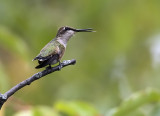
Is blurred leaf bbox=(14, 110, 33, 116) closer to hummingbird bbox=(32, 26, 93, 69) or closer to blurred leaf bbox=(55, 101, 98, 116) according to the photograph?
blurred leaf bbox=(55, 101, 98, 116)

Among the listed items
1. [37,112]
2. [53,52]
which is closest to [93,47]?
[37,112]

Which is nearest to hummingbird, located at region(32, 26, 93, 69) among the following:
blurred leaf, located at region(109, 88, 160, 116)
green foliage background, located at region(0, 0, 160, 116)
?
blurred leaf, located at region(109, 88, 160, 116)

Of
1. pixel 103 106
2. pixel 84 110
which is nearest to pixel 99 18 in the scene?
pixel 103 106

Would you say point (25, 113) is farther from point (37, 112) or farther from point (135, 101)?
point (135, 101)

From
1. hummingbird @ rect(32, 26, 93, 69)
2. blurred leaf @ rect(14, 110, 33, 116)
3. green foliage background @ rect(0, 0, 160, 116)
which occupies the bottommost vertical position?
hummingbird @ rect(32, 26, 93, 69)

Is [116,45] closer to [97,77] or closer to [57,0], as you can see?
[97,77]

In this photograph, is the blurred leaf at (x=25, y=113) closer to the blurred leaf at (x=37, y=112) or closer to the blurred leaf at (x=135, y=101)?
the blurred leaf at (x=37, y=112)
